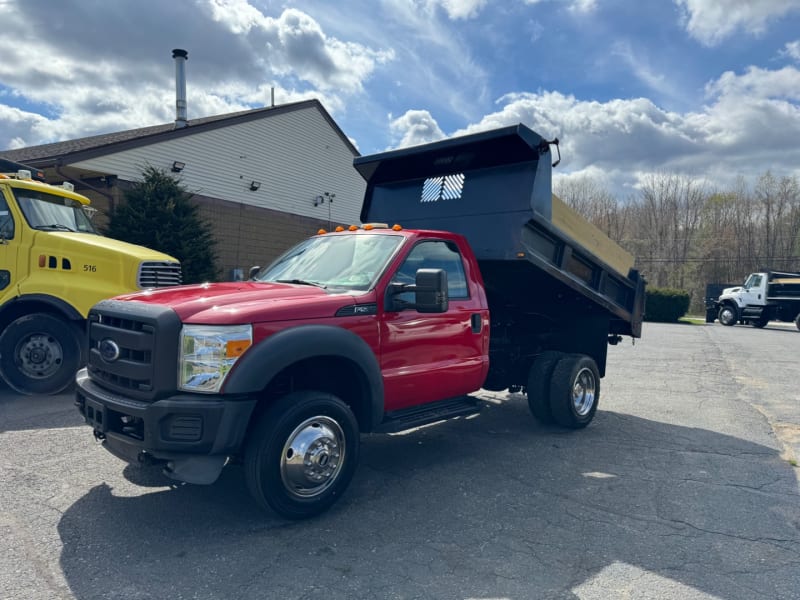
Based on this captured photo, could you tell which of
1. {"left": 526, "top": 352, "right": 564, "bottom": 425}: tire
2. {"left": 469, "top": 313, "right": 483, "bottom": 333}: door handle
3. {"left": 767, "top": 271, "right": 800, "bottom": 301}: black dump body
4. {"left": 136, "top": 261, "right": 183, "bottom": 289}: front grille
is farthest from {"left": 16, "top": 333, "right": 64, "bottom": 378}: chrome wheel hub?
{"left": 767, "top": 271, "right": 800, "bottom": 301}: black dump body

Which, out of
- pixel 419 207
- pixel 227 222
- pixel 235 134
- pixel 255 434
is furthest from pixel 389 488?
pixel 235 134

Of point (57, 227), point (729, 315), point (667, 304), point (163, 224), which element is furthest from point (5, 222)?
point (729, 315)

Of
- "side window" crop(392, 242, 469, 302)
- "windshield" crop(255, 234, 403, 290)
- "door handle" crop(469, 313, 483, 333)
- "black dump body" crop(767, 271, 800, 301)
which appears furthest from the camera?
"black dump body" crop(767, 271, 800, 301)

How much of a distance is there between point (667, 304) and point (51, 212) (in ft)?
89.8

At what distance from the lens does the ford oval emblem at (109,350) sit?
12.1 ft

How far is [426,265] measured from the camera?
191 inches

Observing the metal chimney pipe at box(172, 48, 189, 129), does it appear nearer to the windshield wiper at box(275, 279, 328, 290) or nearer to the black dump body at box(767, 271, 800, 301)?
the windshield wiper at box(275, 279, 328, 290)

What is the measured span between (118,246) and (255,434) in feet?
17.3

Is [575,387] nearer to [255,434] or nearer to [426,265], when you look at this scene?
[426,265]

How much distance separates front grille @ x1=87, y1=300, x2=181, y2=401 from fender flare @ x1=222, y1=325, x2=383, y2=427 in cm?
40

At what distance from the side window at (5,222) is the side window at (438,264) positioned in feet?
17.8

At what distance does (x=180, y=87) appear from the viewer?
1950 centimetres

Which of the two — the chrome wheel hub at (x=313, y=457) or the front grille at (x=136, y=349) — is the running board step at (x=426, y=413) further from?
the front grille at (x=136, y=349)

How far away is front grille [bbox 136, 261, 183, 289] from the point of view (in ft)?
24.4
